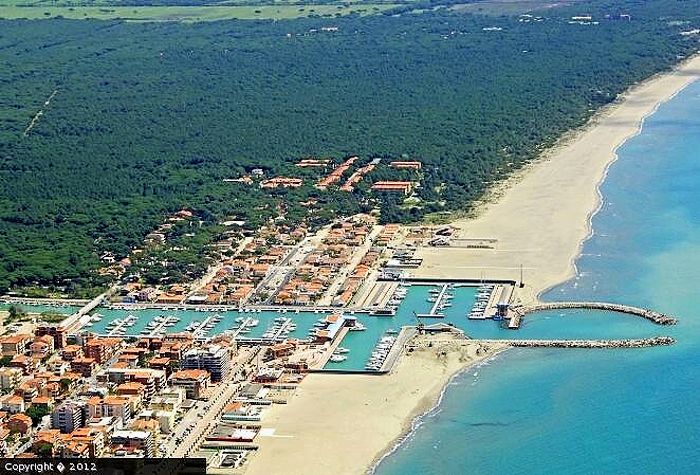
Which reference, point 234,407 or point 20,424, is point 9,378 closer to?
point 20,424

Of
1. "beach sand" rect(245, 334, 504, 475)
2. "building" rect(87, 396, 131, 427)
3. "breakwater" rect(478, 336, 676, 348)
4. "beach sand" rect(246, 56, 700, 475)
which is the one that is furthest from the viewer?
"breakwater" rect(478, 336, 676, 348)

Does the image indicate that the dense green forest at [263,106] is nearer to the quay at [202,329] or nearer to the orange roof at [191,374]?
the quay at [202,329]

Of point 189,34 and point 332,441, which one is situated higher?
point 332,441

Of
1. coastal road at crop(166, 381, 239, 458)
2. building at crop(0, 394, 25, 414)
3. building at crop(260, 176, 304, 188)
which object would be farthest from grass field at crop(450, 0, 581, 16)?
building at crop(0, 394, 25, 414)

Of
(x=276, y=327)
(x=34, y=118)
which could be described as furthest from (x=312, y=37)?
(x=276, y=327)

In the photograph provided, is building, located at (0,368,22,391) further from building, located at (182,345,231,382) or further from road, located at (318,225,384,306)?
road, located at (318,225,384,306)

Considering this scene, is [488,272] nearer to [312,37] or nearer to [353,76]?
[353,76]
